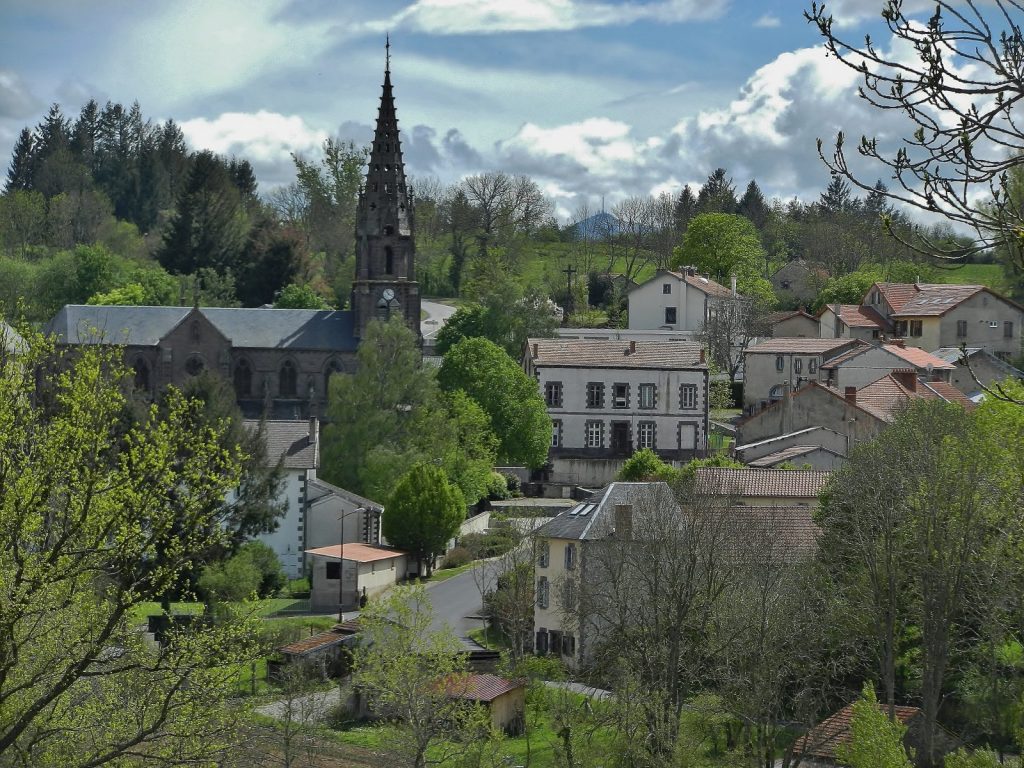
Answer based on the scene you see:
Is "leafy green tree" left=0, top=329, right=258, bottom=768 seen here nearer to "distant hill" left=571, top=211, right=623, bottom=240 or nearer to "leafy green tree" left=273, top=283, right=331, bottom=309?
"leafy green tree" left=273, top=283, right=331, bottom=309

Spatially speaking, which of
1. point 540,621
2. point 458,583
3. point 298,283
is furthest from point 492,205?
point 540,621

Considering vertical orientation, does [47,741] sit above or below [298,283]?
below

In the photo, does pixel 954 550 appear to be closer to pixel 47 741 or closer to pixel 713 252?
pixel 47 741

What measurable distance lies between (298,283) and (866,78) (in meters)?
88.2

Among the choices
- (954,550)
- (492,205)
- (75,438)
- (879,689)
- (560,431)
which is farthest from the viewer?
(492,205)

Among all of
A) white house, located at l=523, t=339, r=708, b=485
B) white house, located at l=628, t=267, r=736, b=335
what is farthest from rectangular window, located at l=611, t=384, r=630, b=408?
white house, located at l=628, t=267, r=736, b=335

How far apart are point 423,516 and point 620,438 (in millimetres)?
17585

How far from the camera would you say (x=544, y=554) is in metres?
42.3

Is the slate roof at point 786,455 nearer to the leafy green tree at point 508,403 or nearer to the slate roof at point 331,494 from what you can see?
the leafy green tree at point 508,403

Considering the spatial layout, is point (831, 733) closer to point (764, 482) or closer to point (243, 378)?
point (764, 482)

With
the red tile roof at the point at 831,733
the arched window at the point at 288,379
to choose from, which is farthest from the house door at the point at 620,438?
the red tile roof at the point at 831,733

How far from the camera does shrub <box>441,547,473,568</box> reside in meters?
53.2

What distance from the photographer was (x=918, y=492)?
32.7m

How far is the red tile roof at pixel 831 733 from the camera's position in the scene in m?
31.0
